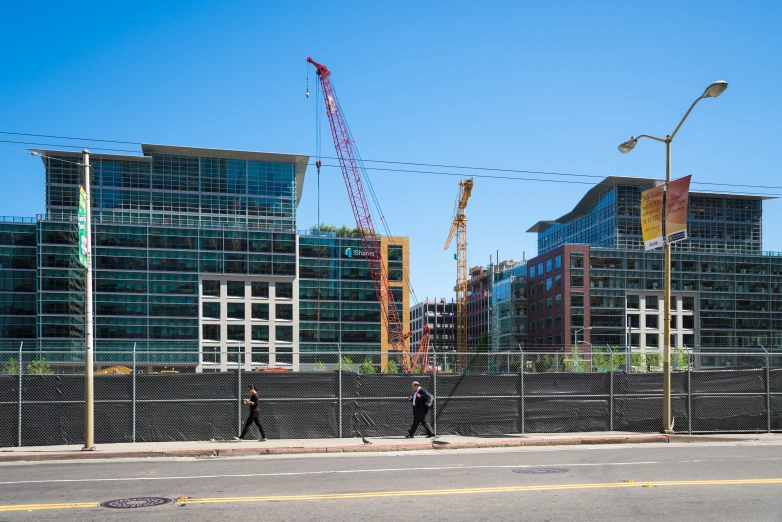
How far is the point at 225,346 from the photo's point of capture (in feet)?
380

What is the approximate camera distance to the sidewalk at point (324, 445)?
62.5 feet

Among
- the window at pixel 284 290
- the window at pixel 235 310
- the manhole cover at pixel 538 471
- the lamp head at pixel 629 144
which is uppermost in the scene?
the lamp head at pixel 629 144

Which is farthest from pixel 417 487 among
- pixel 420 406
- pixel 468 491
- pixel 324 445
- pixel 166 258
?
pixel 166 258

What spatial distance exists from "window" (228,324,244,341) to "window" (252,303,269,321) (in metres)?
3.17

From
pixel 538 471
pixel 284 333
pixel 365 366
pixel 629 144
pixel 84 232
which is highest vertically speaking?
pixel 629 144

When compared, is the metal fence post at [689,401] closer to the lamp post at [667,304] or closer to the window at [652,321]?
the lamp post at [667,304]

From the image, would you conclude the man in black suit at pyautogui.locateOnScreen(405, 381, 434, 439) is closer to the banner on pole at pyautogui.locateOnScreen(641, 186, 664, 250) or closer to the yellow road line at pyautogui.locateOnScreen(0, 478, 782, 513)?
the banner on pole at pyautogui.locateOnScreen(641, 186, 664, 250)

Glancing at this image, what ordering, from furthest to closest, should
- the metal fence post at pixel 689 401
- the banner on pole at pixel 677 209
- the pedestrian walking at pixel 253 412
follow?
the metal fence post at pixel 689 401 → the banner on pole at pixel 677 209 → the pedestrian walking at pixel 253 412

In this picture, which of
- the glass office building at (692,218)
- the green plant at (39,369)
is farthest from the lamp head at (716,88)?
the glass office building at (692,218)

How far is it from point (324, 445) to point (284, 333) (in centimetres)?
10107

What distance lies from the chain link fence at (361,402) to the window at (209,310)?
91883mm

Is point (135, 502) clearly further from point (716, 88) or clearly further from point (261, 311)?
point (261, 311)

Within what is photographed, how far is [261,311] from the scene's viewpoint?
391 feet

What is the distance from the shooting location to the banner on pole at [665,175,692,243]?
73.2ft
